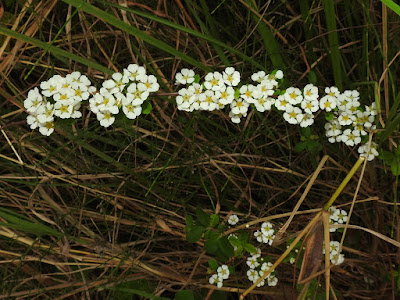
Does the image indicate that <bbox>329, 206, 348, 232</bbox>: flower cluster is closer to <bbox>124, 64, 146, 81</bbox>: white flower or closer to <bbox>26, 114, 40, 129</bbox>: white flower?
<bbox>124, 64, 146, 81</bbox>: white flower

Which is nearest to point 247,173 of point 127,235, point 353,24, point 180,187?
point 180,187

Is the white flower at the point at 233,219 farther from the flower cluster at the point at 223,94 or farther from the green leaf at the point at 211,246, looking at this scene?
the flower cluster at the point at 223,94

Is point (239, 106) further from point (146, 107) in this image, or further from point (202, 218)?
point (202, 218)

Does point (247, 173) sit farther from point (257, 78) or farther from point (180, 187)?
point (257, 78)

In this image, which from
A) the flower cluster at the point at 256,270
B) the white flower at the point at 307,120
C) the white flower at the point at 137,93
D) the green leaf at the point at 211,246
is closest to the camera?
the white flower at the point at 137,93

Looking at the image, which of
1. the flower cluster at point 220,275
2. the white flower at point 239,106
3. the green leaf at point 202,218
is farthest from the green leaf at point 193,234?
the white flower at point 239,106

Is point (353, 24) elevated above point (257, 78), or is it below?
below
